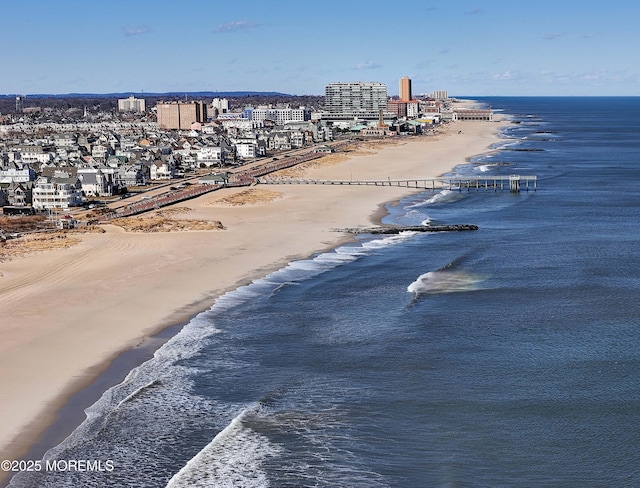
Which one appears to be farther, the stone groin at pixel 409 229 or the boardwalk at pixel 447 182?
the boardwalk at pixel 447 182

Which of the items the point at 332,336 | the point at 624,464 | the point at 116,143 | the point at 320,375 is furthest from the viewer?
the point at 116,143

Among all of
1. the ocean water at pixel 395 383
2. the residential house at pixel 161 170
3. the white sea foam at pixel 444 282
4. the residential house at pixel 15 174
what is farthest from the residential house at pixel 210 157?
the white sea foam at pixel 444 282

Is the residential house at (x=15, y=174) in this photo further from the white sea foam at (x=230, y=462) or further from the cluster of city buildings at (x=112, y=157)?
the white sea foam at (x=230, y=462)

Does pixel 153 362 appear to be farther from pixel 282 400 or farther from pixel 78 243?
pixel 78 243

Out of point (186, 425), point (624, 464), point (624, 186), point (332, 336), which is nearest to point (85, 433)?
point (186, 425)

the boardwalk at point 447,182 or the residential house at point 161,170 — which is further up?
the residential house at point 161,170

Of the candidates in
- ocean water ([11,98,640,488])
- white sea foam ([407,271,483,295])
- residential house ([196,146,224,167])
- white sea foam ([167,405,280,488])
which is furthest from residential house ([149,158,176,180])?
white sea foam ([167,405,280,488])

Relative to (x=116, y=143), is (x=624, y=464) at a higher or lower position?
lower
